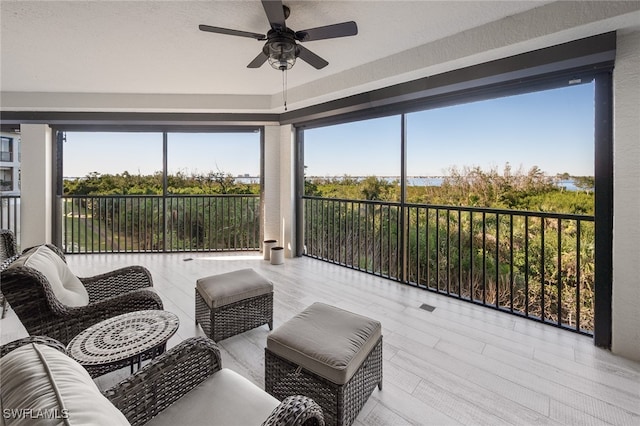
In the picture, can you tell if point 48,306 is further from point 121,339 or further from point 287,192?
point 287,192

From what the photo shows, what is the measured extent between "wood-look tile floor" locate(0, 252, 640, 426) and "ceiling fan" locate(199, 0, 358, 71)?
232cm

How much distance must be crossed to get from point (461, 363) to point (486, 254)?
4.84ft

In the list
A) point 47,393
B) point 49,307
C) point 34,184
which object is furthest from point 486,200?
point 34,184

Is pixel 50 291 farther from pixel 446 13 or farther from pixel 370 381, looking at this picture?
Answer: pixel 446 13

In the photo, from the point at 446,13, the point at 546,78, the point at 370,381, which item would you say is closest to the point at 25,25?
the point at 446,13

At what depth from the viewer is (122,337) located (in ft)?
5.06

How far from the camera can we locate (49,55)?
9.78 feet

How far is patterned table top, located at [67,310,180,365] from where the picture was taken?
1388 mm

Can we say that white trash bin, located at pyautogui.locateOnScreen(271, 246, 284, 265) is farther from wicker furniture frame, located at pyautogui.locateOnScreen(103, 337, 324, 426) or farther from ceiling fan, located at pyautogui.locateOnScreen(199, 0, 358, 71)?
wicker furniture frame, located at pyautogui.locateOnScreen(103, 337, 324, 426)

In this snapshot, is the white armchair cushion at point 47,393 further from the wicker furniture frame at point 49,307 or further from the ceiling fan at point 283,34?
the ceiling fan at point 283,34

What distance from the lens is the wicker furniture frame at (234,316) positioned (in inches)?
88.6

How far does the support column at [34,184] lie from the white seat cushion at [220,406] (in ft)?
17.6

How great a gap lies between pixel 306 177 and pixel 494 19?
329 cm

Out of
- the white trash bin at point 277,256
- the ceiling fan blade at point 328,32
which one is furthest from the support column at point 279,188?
the ceiling fan blade at point 328,32
